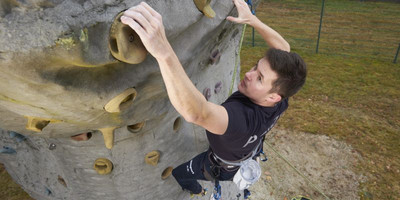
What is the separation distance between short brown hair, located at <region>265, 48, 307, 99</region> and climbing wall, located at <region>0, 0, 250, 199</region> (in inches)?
14.6

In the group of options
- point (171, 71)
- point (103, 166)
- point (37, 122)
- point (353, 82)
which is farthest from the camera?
point (353, 82)

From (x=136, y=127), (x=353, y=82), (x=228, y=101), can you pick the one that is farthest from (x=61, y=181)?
(x=353, y=82)

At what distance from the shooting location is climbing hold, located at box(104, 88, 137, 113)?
4.08ft

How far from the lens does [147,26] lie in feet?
3.28

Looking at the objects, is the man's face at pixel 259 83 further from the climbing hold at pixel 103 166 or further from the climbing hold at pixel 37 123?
the climbing hold at pixel 37 123

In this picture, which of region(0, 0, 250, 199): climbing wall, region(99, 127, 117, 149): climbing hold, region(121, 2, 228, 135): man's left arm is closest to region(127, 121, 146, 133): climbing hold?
region(0, 0, 250, 199): climbing wall

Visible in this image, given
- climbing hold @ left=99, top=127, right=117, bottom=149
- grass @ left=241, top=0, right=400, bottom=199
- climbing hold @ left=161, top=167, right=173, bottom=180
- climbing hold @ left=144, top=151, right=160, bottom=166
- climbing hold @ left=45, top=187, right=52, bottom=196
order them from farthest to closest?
grass @ left=241, top=0, right=400, bottom=199 → climbing hold @ left=45, top=187, right=52, bottom=196 → climbing hold @ left=161, top=167, right=173, bottom=180 → climbing hold @ left=144, top=151, right=160, bottom=166 → climbing hold @ left=99, top=127, right=117, bottom=149

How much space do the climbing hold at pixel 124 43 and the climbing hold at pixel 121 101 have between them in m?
0.20

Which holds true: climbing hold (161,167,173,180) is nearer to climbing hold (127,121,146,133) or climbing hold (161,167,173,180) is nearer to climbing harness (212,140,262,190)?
climbing harness (212,140,262,190)

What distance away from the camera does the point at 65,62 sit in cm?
99

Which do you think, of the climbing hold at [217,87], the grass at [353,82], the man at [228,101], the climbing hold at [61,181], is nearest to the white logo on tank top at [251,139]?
the man at [228,101]

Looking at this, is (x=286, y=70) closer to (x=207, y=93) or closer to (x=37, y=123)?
(x=207, y=93)

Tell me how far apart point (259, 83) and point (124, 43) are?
86cm

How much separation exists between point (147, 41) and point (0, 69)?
1.51 ft
